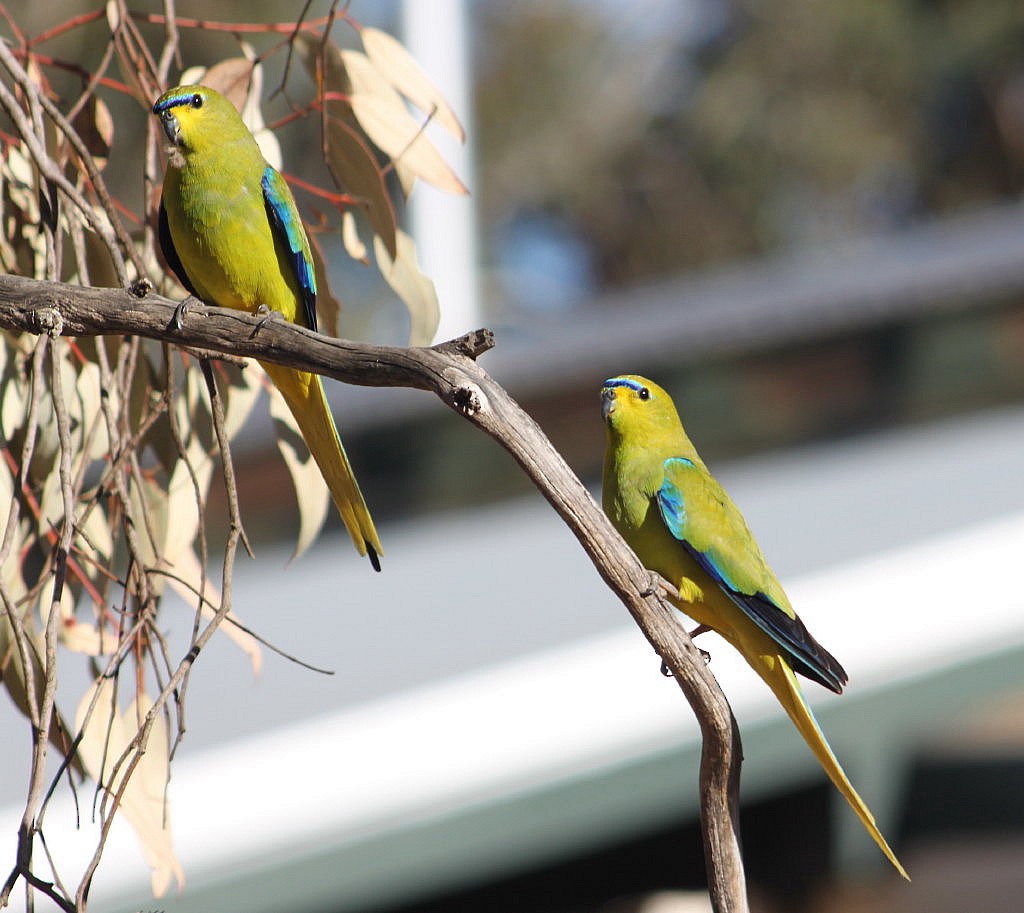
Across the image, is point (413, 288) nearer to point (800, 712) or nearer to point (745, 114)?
point (800, 712)

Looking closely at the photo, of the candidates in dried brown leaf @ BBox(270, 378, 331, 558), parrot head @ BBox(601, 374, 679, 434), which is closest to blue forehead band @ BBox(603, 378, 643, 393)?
parrot head @ BBox(601, 374, 679, 434)

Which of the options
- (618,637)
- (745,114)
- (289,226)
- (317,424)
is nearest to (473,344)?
(317,424)

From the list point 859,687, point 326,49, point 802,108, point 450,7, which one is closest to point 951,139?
point 802,108

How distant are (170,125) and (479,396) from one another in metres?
0.50

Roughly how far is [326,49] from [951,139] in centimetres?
1746

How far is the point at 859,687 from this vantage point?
9.23 feet

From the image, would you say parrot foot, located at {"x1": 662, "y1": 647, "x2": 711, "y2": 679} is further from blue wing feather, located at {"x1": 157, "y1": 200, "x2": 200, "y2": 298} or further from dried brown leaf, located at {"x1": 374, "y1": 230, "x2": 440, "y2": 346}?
blue wing feather, located at {"x1": 157, "y1": 200, "x2": 200, "y2": 298}

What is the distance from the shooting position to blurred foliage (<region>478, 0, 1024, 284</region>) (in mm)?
15695

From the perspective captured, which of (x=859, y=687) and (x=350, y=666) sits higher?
(x=350, y=666)

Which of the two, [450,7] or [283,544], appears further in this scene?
[450,7]

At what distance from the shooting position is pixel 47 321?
3.32 feet

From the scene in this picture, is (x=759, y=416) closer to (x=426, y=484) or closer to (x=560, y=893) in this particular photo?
(x=426, y=484)

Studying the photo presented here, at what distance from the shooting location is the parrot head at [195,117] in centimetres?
121

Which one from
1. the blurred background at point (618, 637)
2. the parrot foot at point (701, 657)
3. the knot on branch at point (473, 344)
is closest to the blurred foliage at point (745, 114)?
the blurred background at point (618, 637)
